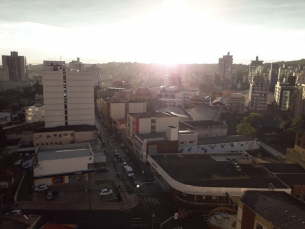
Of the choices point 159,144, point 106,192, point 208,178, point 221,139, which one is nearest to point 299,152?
point 221,139

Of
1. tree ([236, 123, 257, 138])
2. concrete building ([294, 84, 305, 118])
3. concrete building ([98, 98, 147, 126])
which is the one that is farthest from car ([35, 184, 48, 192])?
concrete building ([294, 84, 305, 118])

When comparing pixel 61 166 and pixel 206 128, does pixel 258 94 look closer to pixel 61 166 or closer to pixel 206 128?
pixel 206 128

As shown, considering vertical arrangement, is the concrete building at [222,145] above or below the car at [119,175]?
above

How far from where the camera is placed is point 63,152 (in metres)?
27.9

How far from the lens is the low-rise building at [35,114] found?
4641cm

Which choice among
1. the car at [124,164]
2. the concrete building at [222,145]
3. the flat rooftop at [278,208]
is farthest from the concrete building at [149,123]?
the flat rooftop at [278,208]

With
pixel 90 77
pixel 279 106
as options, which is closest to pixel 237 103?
pixel 279 106

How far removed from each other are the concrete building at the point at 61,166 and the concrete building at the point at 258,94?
47.5m

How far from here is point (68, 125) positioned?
39188 mm

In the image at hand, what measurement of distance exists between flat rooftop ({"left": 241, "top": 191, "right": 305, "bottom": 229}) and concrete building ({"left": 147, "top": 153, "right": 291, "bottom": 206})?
5090mm

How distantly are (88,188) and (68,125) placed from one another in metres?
16.2

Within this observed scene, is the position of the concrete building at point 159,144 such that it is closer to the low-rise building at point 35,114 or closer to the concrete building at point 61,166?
the concrete building at point 61,166

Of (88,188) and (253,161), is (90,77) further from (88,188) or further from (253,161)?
(253,161)

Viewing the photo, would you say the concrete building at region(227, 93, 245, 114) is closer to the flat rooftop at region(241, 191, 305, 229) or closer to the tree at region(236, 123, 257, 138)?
the tree at region(236, 123, 257, 138)
